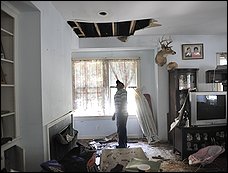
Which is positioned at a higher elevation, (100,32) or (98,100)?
(100,32)

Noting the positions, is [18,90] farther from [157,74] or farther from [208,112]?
[157,74]

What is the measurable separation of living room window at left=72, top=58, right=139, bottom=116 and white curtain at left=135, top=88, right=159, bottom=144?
0.18 metres

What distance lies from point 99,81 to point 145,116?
1073 millimetres

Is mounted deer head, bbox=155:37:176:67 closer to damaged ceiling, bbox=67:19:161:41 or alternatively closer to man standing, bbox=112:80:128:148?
damaged ceiling, bbox=67:19:161:41

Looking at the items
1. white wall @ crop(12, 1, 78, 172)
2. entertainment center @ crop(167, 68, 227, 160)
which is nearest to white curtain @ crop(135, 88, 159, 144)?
entertainment center @ crop(167, 68, 227, 160)

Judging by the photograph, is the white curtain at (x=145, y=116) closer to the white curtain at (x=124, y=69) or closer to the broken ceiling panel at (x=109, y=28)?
the white curtain at (x=124, y=69)

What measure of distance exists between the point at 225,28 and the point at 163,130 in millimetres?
3013

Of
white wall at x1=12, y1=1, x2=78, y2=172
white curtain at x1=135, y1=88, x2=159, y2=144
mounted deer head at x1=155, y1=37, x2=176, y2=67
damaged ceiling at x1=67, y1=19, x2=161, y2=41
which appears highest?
damaged ceiling at x1=67, y1=19, x2=161, y2=41

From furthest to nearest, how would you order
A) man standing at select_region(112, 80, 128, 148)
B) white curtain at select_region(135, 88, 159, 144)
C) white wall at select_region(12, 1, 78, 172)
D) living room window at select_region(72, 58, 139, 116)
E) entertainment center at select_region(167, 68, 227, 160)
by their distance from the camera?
living room window at select_region(72, 58, 139, 116)
white curtain at select_region(135, 88, 159, 144)
man standing at select_region(112, 80, 128, 148)
entertainment center at select_region(167, 68, 227, 160)
white wall at select_region(12, 1, 78, 172)

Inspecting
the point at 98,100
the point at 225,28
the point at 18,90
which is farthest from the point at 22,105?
the point at 98,100

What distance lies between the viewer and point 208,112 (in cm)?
252

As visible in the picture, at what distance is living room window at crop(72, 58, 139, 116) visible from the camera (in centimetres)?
434

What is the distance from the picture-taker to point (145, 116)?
13.7 feet

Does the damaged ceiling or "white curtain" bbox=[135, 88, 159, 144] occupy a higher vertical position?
the damaged ceiling
